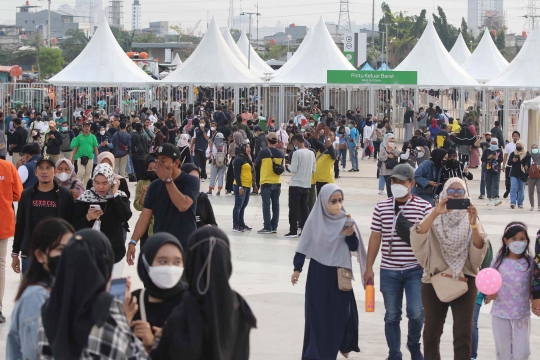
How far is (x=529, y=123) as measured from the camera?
2642cm

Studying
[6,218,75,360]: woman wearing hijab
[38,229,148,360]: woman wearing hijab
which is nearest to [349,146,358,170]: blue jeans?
[6,218,75,360]: woman wearing hijab

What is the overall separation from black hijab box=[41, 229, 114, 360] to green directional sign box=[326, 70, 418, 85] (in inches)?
1223

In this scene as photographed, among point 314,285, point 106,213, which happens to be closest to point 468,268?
point 314,285

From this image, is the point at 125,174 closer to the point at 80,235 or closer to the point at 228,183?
the point at 228,183

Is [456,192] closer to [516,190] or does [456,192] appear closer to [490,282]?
[490,282]

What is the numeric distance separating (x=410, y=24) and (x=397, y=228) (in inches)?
4290

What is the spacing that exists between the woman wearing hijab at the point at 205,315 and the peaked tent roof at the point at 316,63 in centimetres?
3110

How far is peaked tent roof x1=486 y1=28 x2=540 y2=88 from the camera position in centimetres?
3400

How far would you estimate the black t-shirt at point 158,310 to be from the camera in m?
4.55

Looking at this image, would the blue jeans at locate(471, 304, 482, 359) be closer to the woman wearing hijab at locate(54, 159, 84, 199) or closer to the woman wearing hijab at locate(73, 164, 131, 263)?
the woman wearing hijab at locate(73, 164, 131, 263)

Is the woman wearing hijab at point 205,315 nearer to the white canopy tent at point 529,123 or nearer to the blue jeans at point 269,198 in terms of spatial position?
the blue jeans at point 269,198

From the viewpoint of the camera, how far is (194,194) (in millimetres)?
7402

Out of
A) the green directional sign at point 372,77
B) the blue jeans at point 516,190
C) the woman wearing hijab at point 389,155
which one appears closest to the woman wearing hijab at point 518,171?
the blue jeans at point 516,190

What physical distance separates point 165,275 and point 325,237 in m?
3.14
